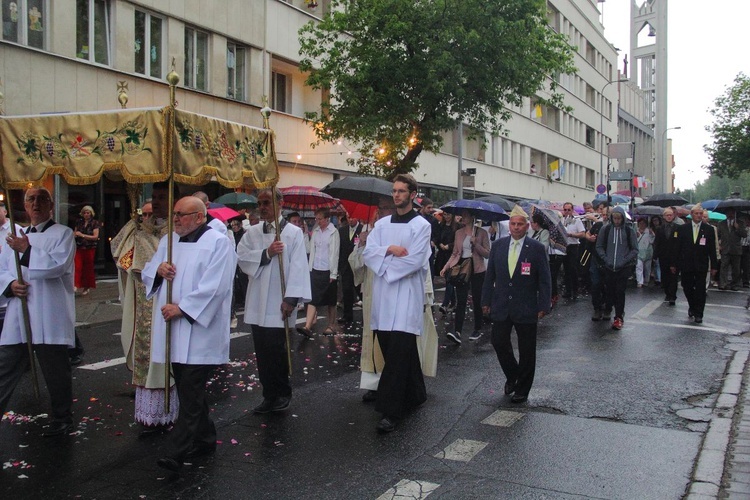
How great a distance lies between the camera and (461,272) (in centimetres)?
1102

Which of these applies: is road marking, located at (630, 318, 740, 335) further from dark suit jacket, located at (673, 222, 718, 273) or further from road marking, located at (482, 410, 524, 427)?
road marking, located at (482, 410, 524, 427)

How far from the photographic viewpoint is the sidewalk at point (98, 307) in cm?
1279

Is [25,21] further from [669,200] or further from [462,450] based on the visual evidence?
[669,200]

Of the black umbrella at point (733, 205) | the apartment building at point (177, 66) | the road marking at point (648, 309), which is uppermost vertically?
the apartment building at point (177, 66)

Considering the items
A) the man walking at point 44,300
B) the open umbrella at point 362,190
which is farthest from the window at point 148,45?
the man walking at point 44,300

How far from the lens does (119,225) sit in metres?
20.4

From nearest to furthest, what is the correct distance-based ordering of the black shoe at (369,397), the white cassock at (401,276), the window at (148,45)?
1. the white cassock at (401,276)
2. the black shoe at (369,397)
3. the window at (148,45)

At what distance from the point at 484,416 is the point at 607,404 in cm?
134

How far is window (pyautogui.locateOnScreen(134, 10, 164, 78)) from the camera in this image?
20.3 metres

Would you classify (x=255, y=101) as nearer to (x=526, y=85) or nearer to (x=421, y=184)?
(x=526, y=85)

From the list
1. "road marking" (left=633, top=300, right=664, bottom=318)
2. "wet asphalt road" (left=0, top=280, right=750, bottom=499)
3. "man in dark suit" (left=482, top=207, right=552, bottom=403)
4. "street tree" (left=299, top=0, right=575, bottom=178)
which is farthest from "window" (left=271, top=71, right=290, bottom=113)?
"man in dark suit" (left=482, top=207, right=552, bottom=403)

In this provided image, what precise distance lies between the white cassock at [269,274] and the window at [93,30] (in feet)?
45.7

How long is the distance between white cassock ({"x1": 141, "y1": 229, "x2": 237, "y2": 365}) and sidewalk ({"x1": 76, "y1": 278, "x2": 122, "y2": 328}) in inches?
299

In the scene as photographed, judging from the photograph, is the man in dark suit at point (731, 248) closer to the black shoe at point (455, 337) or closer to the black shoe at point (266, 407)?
the black shoe at point (455, 337)
